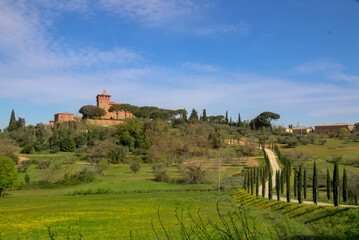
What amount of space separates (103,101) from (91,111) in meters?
12.7

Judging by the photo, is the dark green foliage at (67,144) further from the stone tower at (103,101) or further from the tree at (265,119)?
the tree at (265,119)

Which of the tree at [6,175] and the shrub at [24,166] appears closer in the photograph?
the tree at [6,175]

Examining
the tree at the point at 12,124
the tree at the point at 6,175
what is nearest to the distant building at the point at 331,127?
the tree at the point at 6,175

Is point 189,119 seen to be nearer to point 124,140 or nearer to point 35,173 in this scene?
point 124,140

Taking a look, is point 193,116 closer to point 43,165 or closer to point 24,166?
point 43,165

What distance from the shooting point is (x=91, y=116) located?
376 ft

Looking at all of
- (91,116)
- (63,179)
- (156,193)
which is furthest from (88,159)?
(91,116)

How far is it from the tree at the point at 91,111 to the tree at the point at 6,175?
74.4 metres

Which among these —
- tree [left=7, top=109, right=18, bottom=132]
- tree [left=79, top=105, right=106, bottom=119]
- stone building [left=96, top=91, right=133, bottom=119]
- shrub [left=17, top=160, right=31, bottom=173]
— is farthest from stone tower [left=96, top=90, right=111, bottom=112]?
shrub [left=17, top=160, right=31, bottom=173]

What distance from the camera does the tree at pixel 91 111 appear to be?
11219 centimetres

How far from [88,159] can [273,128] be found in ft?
266

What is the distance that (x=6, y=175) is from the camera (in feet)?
124

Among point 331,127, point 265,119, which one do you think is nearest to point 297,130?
point 331,127

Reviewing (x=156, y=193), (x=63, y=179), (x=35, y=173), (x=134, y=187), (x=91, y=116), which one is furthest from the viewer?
(x=91, y=116)
